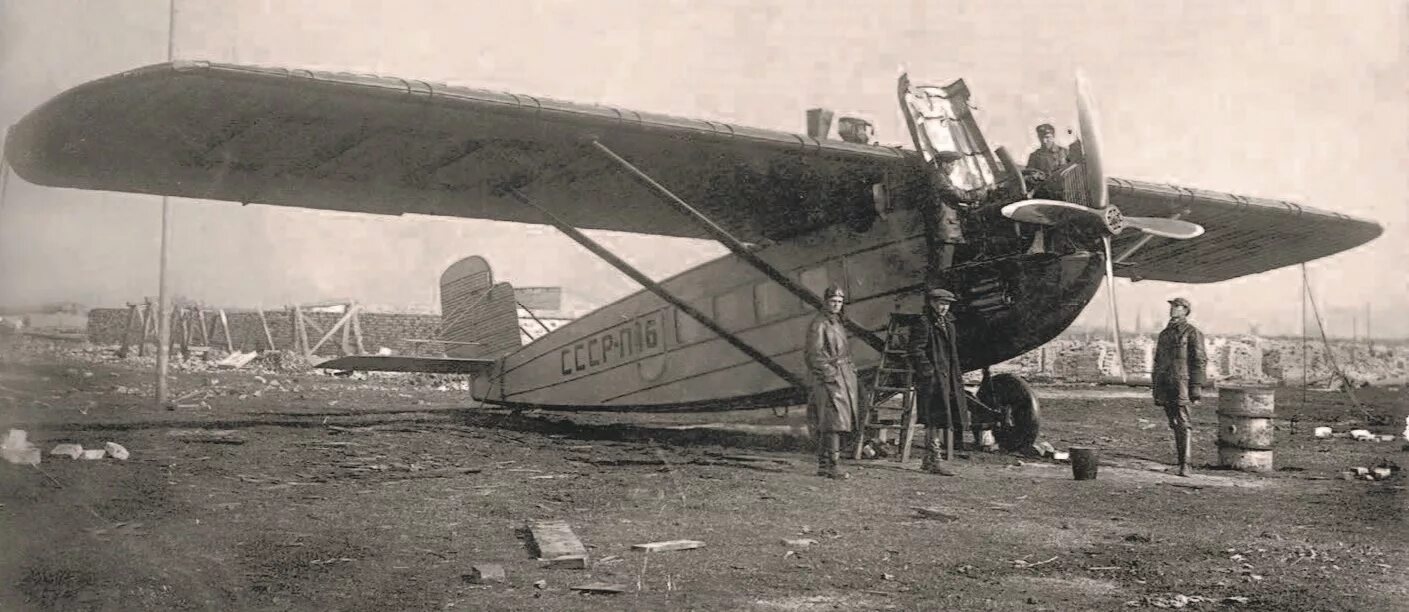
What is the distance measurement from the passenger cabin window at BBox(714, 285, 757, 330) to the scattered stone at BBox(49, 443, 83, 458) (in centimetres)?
591

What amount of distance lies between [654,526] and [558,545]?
0.87 meters

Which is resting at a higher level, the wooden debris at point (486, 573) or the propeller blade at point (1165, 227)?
the propeller blade at point (1165, 227)

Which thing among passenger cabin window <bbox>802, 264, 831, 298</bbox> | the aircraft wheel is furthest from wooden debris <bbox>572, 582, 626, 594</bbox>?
the aircraft wheel

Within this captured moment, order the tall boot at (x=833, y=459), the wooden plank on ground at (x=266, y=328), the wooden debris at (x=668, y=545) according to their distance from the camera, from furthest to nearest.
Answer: the wooden plank on ground at (x=266, y=328)
the tall boot at (x=833, y=459)
the wooden debris at (x=668, y=545)

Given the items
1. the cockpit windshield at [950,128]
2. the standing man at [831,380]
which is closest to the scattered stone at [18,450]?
the standing man at [831,380]

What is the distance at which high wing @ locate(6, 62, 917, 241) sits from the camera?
20.8 ft

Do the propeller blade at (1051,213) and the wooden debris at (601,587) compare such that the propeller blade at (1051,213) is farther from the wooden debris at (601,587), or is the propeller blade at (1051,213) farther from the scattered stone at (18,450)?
the scattered stone at (18,450)

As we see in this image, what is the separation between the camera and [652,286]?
30.6ft

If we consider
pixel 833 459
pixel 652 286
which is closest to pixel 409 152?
pixel 652 286

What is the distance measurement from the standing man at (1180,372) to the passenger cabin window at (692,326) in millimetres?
4485

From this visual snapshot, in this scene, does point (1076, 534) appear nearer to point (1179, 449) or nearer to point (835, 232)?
point (1179, 449)

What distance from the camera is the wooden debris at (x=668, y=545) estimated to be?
471cm

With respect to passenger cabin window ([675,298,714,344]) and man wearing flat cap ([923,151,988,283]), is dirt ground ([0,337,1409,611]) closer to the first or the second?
passenger cabin window ([675,298,714,344])

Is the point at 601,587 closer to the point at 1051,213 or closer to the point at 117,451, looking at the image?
the point at 1051,213
